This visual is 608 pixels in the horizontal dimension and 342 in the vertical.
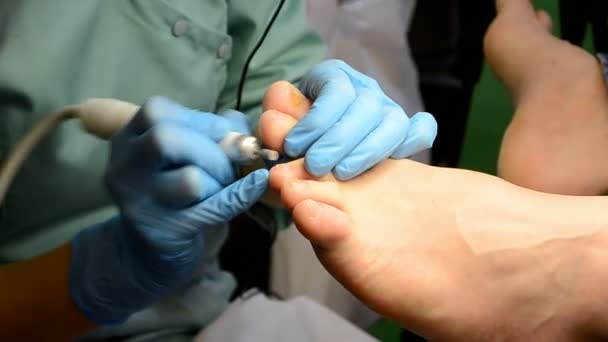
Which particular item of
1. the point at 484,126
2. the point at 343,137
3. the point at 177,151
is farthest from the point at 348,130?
the point at 484,126

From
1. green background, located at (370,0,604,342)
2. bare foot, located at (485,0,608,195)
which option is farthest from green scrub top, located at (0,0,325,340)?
green background, located at (370,0,604,342)

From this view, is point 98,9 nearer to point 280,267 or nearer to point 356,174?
point 356,174

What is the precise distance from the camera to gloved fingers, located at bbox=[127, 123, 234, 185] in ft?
1.77

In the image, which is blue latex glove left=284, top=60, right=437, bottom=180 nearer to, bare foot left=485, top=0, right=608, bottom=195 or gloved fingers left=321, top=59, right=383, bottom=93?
gloved fingers left=321, top=59, right=383, bottom=93

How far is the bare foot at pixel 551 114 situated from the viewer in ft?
2.61

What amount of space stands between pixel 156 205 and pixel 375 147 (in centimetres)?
19

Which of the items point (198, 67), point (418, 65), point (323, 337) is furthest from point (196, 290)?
point (418, 65)

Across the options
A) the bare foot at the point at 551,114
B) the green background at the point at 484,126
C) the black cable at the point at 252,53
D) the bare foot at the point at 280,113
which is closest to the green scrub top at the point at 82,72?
the black cable at the point at 252,53

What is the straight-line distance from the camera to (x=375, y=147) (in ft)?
1.85

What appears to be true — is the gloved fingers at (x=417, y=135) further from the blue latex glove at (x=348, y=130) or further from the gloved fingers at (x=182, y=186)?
the gloved fingers at (x=182, y=186)

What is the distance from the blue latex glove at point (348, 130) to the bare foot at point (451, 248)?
1 cm

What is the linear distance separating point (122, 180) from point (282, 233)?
558mm

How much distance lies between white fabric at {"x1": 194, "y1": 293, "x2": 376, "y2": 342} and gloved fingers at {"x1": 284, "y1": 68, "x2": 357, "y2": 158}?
1.13ft

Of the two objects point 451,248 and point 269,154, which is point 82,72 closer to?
point 269,154
